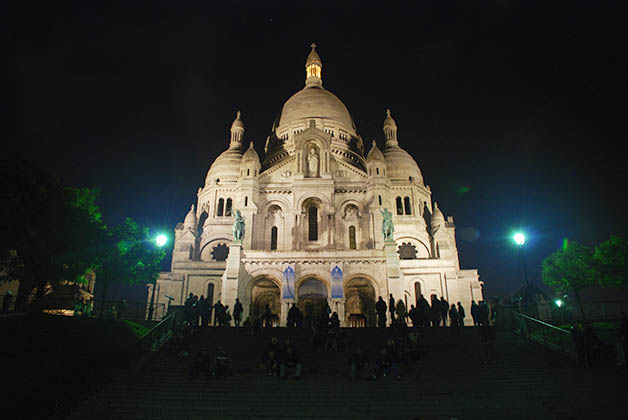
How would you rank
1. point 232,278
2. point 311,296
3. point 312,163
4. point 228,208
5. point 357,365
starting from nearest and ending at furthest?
point 357,365
point 232,278
point 311,296
point 312,163
point 228,208

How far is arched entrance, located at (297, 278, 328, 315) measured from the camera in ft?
120

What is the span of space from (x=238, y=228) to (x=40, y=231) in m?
14.1

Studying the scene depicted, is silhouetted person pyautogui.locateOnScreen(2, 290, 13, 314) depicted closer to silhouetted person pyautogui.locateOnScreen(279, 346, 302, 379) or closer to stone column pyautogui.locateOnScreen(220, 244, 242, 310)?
stone column pyautogui.locateOnScreen(220, 244, 242, 310)

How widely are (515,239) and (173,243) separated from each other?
37.9 metres

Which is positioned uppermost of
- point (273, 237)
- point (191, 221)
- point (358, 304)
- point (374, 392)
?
point (191, 221)

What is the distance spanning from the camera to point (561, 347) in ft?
59.7

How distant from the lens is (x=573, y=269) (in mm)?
38125

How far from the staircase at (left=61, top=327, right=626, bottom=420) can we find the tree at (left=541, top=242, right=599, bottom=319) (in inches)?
921

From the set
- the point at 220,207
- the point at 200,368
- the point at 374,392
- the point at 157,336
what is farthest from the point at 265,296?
the point at 374,392

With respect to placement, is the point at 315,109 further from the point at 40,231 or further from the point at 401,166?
the point at 40,231

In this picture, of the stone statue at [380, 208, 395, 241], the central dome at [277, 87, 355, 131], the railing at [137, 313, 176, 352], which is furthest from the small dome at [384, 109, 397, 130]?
the railing at [137, 313, 176, 352]

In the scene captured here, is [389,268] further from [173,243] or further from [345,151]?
[173,243]

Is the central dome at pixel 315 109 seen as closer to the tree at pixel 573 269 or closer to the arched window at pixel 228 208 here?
the arched window at pixel 228 208

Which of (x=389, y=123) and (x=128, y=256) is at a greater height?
(x=389, y=123)
